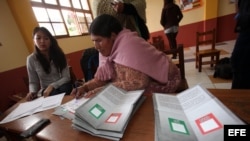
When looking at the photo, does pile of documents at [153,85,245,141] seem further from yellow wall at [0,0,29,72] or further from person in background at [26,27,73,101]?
yellow wall at [0,0,29,72]

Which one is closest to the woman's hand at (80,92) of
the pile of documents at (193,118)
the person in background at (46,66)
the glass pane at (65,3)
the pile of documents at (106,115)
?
the pile of documents at (106,115)

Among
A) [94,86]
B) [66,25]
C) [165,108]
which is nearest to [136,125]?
[165,108]

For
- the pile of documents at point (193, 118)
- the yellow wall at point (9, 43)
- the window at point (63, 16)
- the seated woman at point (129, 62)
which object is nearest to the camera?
the pile of documents at point (193, 118)

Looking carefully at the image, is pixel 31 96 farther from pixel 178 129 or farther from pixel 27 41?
pixel 27 41

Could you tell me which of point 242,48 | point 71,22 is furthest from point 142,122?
point 71,22

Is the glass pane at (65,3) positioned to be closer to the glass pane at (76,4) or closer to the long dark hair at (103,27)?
the glass pane at (76,4)

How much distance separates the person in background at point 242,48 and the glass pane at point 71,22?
12.8ft

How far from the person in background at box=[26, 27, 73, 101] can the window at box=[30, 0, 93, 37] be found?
1.96m

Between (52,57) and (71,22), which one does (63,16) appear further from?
(52,57)

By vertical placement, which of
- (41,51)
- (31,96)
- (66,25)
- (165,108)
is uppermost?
(66,25)

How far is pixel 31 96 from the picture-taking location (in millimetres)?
1252

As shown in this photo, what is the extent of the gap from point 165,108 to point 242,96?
30cm

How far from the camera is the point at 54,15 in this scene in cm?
380

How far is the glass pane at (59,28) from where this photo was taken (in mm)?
3750
